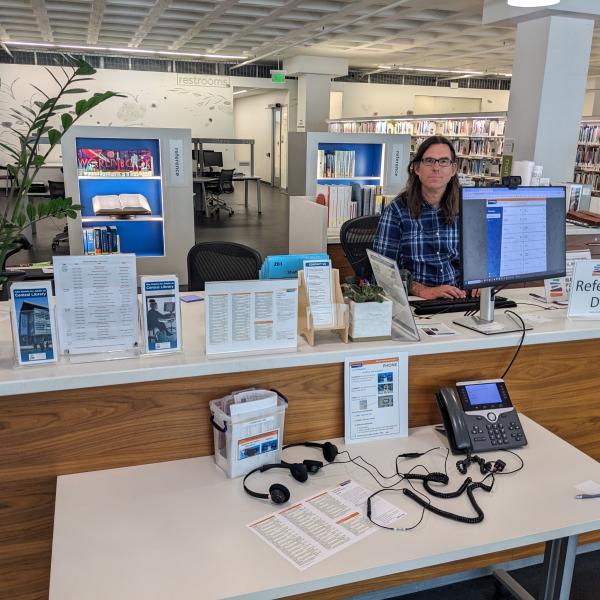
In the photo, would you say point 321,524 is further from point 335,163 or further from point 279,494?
point 335,163

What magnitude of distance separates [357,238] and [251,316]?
84.6 inches

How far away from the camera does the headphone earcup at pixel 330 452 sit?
5.30 feet

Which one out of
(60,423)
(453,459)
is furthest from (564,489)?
(60,423)

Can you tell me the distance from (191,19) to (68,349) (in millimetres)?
9706

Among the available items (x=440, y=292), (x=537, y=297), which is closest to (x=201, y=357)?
(x=440, y=292)

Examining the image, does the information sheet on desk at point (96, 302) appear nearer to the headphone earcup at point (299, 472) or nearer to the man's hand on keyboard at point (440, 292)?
the headphone earcup at point (299, 472)

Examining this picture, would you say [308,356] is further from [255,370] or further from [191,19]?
[191,19]

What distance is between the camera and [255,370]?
165cm

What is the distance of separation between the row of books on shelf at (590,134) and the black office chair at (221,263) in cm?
828

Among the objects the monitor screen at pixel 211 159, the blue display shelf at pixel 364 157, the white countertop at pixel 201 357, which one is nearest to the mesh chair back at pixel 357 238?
the white countertop at pixel 201 357

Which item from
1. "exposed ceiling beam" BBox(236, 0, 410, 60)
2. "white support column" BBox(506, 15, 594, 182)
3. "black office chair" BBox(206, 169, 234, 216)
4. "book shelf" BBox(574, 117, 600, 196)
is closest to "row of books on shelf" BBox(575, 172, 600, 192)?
"book shelf" BBox(574, 117, 600, 196)

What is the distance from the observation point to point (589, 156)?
940 cm

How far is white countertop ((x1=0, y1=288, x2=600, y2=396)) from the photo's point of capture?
1479 millimetres

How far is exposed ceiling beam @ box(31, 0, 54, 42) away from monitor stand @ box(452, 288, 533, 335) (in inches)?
359
